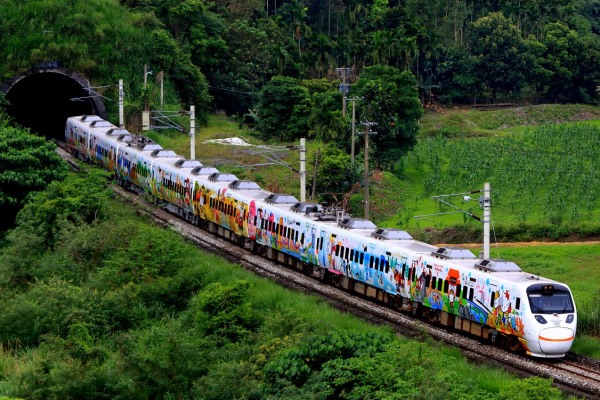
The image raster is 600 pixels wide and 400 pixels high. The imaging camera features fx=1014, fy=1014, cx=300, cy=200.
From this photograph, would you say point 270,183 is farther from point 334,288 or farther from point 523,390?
point 523,390

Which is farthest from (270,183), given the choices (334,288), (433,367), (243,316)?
(433,367)

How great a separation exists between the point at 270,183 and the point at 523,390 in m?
35.7

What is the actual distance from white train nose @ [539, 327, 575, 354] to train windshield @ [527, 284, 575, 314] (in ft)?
1.78

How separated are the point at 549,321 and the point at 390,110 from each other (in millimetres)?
38036

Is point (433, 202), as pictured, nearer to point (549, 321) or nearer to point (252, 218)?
point (252, 218)

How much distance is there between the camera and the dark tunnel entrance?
66250mm

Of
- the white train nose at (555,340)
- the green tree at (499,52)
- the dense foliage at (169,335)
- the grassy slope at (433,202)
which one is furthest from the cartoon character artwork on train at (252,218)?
the green tree at (499,52)

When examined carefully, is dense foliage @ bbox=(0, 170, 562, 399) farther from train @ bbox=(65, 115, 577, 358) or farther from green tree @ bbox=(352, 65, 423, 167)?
green tree @ bbox=(352, 65, 423, 167)

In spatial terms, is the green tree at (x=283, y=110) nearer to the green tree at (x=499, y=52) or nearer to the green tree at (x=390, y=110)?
the green tree at (x=390, y=110)

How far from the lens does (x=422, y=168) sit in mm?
67188

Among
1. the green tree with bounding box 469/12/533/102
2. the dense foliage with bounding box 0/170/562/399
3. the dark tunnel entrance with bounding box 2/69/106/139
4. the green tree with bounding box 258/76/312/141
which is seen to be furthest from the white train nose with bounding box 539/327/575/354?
the green tree with bounding box 469/12/533/102

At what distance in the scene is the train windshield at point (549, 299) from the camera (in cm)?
2555

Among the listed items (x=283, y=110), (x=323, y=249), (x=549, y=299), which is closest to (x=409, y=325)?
(x=549, y=299)

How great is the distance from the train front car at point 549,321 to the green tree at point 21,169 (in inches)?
940
